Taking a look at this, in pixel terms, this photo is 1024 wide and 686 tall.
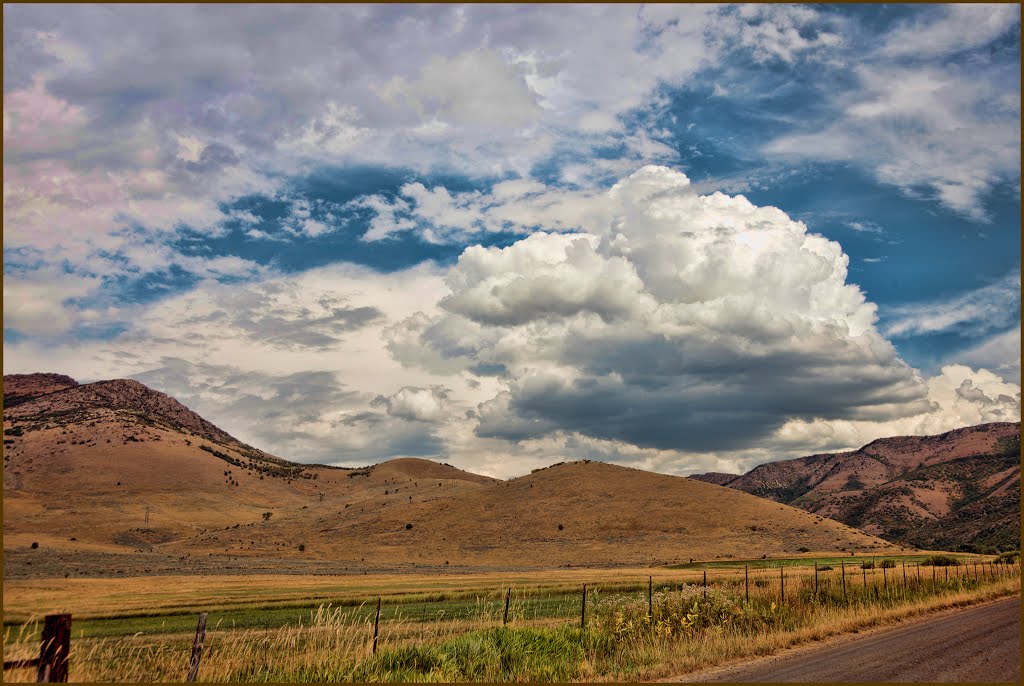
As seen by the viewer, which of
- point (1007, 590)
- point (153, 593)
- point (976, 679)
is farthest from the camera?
point (153, 593)

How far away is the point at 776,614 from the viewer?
28641mm

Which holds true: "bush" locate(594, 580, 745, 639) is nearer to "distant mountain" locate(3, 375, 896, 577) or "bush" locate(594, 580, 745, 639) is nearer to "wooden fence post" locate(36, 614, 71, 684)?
"wooden fence post" locate(36, 614, 71, 684)

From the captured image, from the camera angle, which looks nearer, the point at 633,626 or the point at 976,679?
the point at 976,679

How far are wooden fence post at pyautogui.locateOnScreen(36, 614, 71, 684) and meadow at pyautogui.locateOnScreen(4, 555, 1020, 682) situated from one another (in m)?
1.02

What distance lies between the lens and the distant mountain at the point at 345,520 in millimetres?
116750

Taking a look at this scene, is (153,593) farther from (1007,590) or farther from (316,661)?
(1007,590)

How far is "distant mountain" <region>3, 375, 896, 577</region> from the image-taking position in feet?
383

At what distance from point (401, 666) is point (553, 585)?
4453 centimetres

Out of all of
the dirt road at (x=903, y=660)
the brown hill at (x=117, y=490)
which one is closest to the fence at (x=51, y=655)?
the dirt road at (x=903, y=660)

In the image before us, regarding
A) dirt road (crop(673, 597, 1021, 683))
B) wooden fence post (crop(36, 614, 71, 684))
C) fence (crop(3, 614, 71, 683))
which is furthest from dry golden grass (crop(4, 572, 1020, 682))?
dirt road (crop(673, 597, 1021, 683))

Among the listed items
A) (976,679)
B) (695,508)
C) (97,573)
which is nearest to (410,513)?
(695,508)

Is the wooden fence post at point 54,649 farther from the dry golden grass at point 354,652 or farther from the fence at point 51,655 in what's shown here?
the dry golden grass at point 354,652

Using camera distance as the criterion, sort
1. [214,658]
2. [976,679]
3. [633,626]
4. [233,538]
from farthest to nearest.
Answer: [233,538]
[633,626]
[214,658]
[976,679]

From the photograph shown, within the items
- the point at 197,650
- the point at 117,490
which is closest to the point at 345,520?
the point at 117,490
